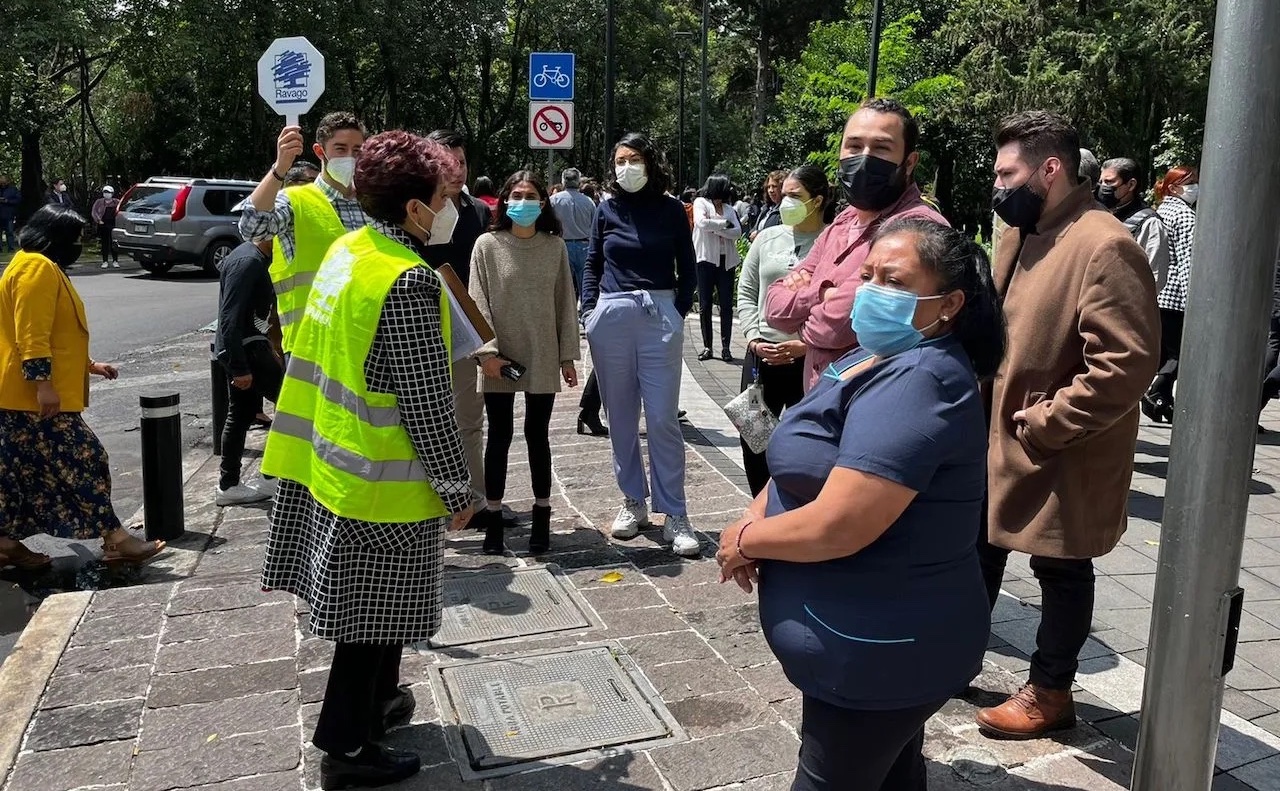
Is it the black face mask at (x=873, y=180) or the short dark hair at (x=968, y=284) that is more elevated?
the black face mask at (x=873, y=180)

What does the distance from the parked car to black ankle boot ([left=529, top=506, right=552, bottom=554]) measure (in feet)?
55.6

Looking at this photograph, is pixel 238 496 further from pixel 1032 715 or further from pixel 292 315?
pixel 1032 715

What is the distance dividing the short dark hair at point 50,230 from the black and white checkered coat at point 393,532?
2975 millimetres

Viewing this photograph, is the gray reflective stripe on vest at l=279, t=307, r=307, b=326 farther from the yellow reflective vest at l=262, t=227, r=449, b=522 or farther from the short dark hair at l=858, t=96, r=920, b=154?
the short dark hair at l=858, t=96, r=920, b=154

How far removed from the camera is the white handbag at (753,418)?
4.40 meters

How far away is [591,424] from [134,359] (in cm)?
642

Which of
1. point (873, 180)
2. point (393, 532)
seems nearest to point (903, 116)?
point (873, 180)

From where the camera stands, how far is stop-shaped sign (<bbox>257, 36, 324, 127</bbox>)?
7668mm

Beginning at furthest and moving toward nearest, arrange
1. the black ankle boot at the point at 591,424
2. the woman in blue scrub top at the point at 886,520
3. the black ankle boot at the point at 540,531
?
the black ankle boot at the point at 591,424, the black ankle boot at the point at 540,531, the woman in blue scrub top at the point at 886,520

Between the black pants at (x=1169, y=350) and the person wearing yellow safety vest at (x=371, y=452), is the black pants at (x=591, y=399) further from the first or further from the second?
the person wearing yellow safety vest at (x=371, y=452)

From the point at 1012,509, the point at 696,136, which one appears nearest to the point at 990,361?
the point at 1012,509

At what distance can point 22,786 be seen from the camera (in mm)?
3262

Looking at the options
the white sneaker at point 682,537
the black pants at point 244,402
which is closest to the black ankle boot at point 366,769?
the white sneaker at point 682,537

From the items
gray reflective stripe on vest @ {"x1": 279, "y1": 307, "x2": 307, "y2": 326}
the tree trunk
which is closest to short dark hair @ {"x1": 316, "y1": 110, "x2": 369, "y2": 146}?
gray reflective stripe on vest @ {"x1": 279, "y1": 307, "x2": 307, "y2": 326}
